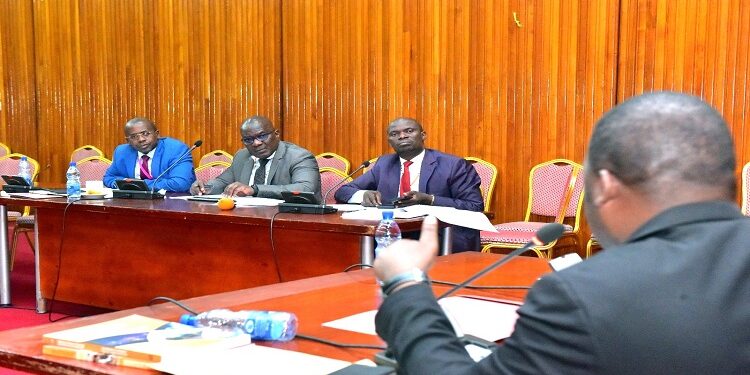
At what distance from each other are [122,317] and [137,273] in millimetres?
2673

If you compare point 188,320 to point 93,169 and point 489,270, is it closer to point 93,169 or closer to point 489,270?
point 489,270

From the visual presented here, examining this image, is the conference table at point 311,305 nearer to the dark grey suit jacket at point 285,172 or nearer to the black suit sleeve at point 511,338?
the black suit sleeve at point 511,338

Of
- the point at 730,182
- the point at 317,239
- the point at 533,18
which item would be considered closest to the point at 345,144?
the point at 533,18

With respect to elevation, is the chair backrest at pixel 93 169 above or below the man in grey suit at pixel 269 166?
below

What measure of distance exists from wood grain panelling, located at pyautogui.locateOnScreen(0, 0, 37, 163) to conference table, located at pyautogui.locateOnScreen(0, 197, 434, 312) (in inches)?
187

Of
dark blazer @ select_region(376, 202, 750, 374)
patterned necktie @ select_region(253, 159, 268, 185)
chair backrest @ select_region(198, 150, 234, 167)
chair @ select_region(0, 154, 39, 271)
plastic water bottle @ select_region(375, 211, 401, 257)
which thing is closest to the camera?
dark blazer @ select_region(376, 202, 750, 374)

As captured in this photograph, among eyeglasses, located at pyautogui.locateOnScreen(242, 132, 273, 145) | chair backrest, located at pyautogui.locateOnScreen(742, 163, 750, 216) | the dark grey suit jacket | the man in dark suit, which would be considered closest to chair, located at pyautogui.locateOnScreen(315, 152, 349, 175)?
the dark grey suit jacket

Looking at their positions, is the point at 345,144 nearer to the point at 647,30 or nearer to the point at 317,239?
the point at 647,30

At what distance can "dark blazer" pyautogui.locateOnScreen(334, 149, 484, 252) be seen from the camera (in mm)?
A: 4887

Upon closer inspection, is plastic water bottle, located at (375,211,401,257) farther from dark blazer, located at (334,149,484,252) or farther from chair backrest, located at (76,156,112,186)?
chair backrest, located at (76,156,112,186)

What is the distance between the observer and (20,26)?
922 cm

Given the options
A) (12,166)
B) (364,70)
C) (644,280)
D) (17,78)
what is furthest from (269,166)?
(17,78)

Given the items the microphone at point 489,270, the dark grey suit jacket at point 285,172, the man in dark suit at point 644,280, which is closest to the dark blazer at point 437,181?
the dark grey suit jacket at point 285,172

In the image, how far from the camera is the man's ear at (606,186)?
3.42 ft
